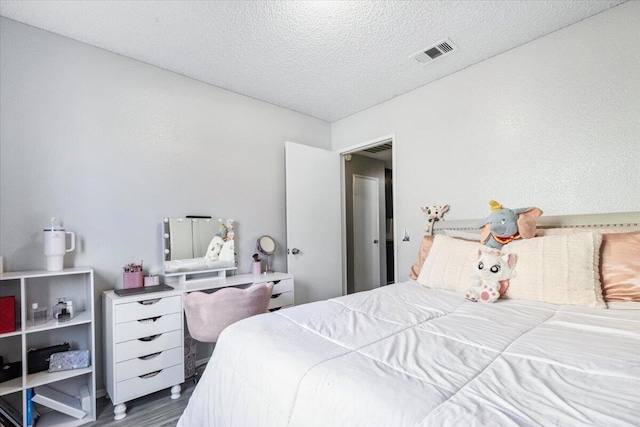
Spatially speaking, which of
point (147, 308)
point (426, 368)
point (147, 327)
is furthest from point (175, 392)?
point (426, 368)

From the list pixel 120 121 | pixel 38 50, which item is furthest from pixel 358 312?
pixel 38 50

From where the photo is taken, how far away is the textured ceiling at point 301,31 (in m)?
1.80

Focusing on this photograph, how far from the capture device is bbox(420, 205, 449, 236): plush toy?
2.64 m

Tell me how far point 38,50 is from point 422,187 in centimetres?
316

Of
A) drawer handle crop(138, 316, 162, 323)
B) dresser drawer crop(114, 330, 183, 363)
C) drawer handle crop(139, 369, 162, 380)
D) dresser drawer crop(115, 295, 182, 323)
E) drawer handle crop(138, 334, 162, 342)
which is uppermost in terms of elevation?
dresser drawer crop(115, 295, 182, 323)

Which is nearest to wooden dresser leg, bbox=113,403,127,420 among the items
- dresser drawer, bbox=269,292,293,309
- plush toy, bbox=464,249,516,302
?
dresser drawer, bbox=269,292,293,309

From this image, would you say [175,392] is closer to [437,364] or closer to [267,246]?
[267,246]

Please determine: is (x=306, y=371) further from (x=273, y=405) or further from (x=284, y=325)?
(x=284, y=325)

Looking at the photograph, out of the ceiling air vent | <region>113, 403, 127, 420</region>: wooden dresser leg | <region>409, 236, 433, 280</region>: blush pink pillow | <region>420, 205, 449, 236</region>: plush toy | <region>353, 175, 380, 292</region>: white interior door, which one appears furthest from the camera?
<region>353, 175, 380, 292</region>: white interior door

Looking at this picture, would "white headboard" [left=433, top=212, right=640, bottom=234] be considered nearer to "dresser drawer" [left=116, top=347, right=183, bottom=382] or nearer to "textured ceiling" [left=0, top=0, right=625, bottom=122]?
"textured ceiling" [left=0, top=0, right=625, bottom=122]

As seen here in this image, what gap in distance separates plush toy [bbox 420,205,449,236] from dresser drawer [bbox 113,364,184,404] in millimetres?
2322

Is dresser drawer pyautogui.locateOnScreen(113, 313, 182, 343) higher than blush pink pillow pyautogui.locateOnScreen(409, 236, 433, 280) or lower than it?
lower

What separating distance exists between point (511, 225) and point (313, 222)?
203 centimetres

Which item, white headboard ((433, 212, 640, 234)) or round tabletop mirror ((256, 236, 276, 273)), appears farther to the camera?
round tabletop mirror ((256, 236, 276, 273))
